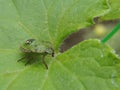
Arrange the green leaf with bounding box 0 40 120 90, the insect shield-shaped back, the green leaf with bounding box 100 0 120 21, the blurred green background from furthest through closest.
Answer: the blurred green background → the green leaf with bounding box 100 0 120 21 → the insect shield-shaped back → the green leaf with bounding box 0 40 120 90

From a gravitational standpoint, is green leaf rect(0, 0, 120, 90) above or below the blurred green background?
above

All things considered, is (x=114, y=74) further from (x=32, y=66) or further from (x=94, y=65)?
(x=32, y=66)

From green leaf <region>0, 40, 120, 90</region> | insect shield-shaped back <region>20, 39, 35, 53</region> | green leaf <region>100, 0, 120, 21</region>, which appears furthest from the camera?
green leaf <region>100, 0, 120, 21</region>

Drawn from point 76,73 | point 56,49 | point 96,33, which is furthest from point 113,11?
point 96,33

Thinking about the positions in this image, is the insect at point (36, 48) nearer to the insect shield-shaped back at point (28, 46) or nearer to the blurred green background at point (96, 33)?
the insect shield-shaped back at point (28, 46)

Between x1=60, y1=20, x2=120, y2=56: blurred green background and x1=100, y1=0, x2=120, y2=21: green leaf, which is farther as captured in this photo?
x1=60, y1=20, x2=120, y2=56: blurred green background

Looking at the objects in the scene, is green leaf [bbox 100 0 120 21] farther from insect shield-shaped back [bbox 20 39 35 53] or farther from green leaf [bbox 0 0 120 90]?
insect shield-shaped back [bbox 20 39 35 53]

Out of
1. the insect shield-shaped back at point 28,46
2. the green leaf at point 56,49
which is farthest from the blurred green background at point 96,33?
the insect shield-shaped back at point 28,46

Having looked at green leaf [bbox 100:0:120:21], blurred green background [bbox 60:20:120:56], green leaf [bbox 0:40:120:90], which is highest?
green leaf [bbox 100:0:120:21]

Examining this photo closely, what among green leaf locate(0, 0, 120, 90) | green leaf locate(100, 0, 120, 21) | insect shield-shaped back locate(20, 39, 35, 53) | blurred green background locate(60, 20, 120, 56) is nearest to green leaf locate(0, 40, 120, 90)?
green leaf locate(0, 0, 120, 90)
